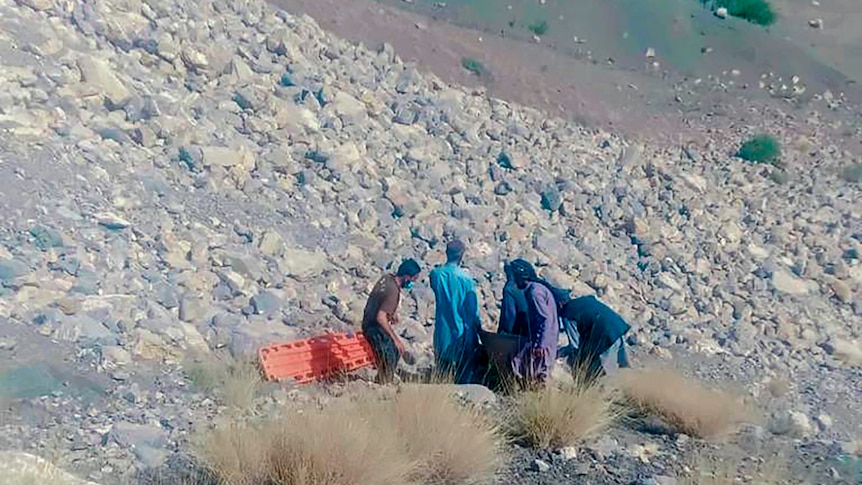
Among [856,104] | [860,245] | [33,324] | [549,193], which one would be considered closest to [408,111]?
[549,193]

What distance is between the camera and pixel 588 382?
8.53 meters

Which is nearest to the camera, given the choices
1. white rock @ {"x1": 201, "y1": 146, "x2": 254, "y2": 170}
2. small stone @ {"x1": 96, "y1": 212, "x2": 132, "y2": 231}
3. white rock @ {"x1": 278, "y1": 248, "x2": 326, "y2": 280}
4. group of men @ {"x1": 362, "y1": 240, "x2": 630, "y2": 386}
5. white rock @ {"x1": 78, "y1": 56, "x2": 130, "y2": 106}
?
group of men @ {"x1": 362, "y1": 240, "x2": 630, "y2": 386}

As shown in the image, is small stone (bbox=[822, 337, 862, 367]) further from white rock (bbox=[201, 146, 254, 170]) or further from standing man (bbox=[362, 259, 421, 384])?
standing man (bbox=[362, 259, 421, 384])

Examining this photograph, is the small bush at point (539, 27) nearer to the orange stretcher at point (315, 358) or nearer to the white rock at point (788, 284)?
the white rock at point (788, 284)

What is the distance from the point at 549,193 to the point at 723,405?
27.8 feet

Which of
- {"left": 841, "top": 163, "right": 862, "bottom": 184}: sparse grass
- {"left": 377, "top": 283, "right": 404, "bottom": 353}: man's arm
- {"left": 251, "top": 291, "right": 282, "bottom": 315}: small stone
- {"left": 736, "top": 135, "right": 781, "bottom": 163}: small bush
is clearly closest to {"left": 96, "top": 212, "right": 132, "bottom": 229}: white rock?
{"left": 251, "top": 291, "right": 282, "bottom": 315}: small stone

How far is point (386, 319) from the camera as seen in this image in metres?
9.21

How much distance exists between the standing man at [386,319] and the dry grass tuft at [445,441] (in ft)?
6.85

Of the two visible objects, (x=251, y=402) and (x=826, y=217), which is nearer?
(x=251, y=402)

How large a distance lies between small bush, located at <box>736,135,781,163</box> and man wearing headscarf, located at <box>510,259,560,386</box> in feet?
50.5

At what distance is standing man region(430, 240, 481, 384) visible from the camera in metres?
9.10

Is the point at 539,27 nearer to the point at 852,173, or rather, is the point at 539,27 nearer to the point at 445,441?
the point at 852,173

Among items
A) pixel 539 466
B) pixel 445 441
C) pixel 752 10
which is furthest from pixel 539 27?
pixel 445 441

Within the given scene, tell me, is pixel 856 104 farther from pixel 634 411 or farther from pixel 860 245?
pixel 634 411
